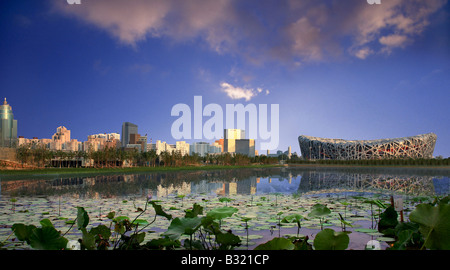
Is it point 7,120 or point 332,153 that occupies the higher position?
point 7,120

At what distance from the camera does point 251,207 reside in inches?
335

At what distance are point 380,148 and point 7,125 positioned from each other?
11686cm

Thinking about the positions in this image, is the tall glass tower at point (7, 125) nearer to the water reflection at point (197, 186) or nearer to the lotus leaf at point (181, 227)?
the water reflection at point (197, 186)

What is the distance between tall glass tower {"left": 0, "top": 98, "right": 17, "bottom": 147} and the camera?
2729 inches

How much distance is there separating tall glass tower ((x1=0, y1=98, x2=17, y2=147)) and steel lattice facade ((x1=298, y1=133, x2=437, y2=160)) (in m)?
101

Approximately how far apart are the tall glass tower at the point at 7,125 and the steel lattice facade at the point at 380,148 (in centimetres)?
10057

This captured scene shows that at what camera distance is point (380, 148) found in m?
103

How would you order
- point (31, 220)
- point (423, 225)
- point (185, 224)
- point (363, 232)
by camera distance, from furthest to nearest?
1. point (31, 220)
2. point (363, 232)
3. point (185, 224)
4. point (423, 225)

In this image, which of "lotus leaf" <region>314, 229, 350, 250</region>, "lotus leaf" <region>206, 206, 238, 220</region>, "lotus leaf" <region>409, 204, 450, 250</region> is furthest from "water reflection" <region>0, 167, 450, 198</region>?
"lotus leaf" <region>409, 204, 450, 250</region>

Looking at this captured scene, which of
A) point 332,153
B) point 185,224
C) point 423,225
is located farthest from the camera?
point 332,153

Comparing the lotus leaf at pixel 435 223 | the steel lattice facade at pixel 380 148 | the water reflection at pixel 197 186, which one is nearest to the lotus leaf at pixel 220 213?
the lotus leaf at pixel 435 223
